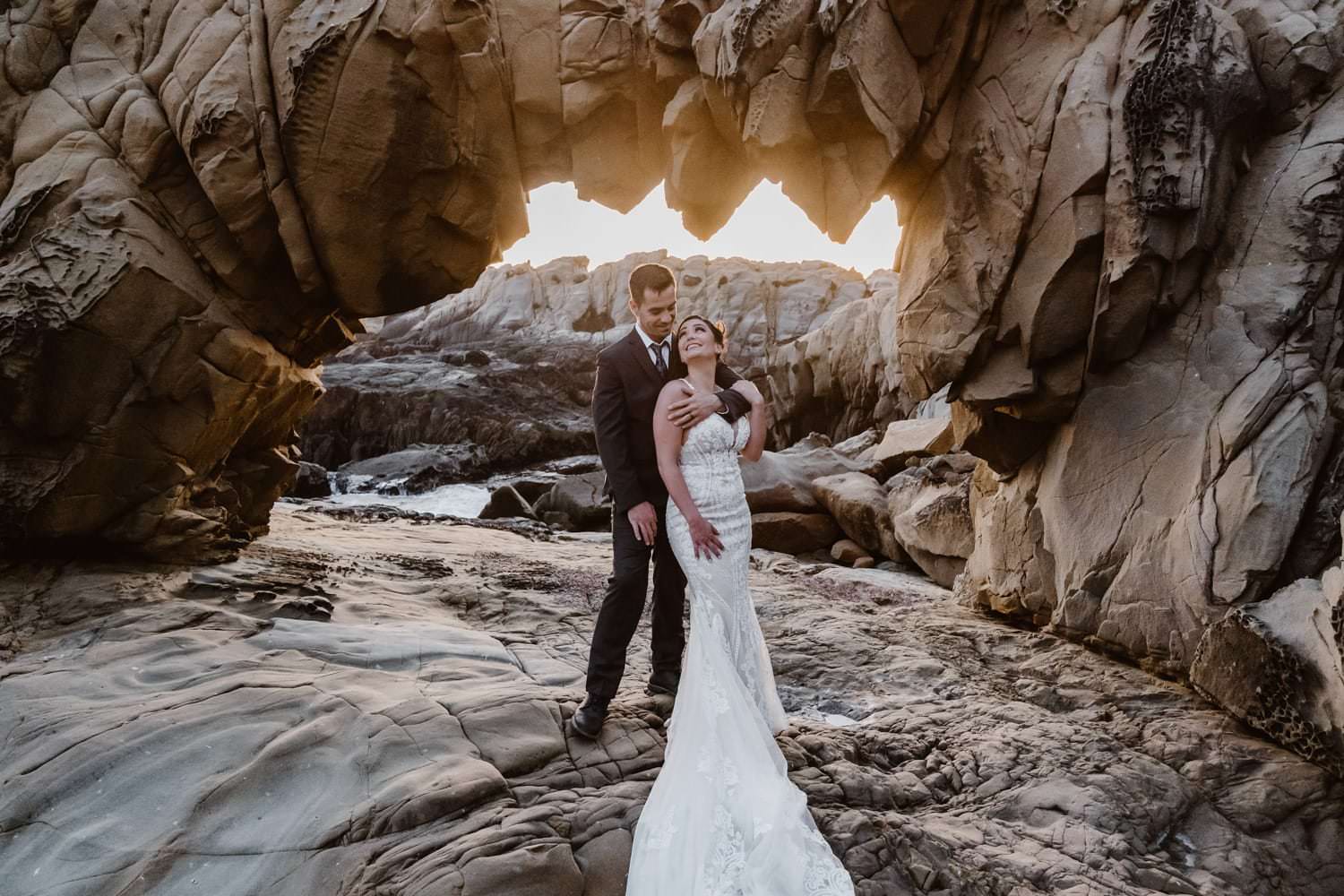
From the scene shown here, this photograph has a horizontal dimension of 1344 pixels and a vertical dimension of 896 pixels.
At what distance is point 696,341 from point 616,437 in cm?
60

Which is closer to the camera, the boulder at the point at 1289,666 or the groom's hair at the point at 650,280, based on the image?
the boulder at the point at 1289,666

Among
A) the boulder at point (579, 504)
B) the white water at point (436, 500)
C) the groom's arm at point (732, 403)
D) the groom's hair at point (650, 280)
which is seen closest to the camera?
the groom's arm at point (732, 403)

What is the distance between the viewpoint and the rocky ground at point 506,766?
2826 mm

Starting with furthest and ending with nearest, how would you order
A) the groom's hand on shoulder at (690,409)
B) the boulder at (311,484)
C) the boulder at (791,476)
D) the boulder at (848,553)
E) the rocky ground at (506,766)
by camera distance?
1. the boulder at (311,484)
2. the boulder at (791,476)
3. the boulder at (848,553)
4. the groom's hand on shoulder at (690,409)
5. the rocky ground at (506,766)

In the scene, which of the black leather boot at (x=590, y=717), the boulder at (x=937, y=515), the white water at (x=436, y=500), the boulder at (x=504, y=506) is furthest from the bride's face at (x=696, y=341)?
the white water at (x=436, y=500)

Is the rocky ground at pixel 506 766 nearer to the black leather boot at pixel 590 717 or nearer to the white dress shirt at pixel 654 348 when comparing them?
the black leather boot at pixel 590 717

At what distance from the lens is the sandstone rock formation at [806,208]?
4.94m

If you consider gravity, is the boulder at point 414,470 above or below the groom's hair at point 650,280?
below

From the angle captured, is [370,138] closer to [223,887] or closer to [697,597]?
[697,597]

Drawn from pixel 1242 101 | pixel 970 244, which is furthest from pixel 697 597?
pixel 1242 101

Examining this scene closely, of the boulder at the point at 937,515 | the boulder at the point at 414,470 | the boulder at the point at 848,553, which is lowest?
the boulder at the point at 848,553

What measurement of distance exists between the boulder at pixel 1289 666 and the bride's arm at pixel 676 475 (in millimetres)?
2816

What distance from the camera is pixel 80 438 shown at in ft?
20.2

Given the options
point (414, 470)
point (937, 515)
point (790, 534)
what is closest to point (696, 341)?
point (937, 515)
